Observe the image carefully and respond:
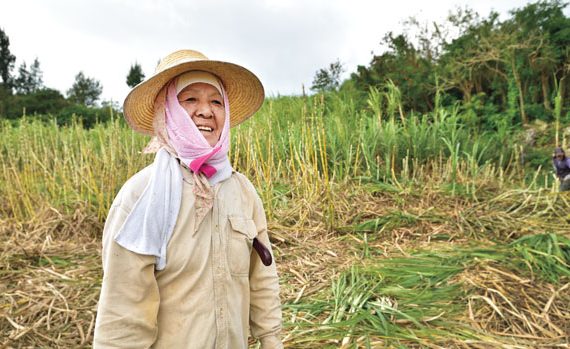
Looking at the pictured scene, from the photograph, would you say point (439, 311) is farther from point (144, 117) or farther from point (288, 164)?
point (288, 164)

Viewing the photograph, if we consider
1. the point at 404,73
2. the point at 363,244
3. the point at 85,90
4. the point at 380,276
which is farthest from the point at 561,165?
the point at 85,90

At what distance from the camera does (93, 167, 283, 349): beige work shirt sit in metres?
0.92

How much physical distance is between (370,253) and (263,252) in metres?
1.74

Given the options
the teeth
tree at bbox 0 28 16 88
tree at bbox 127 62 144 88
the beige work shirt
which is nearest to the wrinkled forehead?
the teeth

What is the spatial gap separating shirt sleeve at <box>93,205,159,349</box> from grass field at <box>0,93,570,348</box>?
100 cm

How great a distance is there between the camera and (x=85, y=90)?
3225cm

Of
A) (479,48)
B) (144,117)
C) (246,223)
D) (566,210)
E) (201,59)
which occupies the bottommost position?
(566,210)

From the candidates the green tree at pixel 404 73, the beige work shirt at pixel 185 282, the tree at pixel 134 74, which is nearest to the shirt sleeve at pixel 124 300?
the beige work shirt at pixel 185 282

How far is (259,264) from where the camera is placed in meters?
1.19

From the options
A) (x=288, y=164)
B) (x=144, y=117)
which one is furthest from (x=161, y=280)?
(x=288, y=164)

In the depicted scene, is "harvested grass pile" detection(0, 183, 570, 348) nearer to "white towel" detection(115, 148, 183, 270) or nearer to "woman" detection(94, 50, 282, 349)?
"woman" detection(94, 50, 282, 349)

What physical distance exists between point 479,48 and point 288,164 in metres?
5.80

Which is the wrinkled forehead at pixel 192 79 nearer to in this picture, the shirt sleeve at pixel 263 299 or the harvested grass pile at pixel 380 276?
the shirt sleeve at pixel 263 299

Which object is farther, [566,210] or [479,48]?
[479,48]
